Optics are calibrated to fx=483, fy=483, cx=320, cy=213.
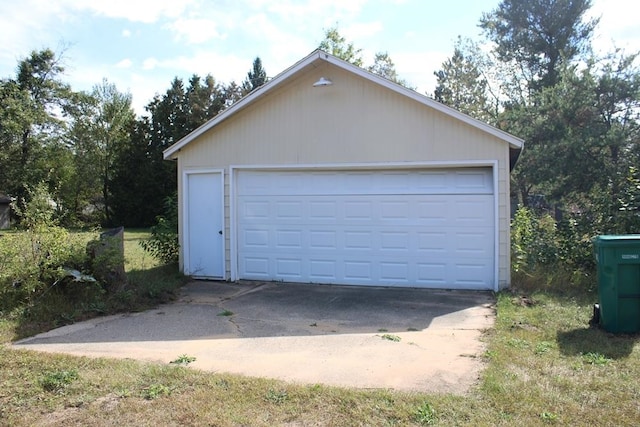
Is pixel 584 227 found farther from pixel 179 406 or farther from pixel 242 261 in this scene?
pixel 179 406

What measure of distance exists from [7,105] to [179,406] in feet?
110

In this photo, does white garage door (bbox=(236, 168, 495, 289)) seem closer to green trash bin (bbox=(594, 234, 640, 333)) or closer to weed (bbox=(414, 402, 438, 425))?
green trash bin (bbox=(594, 234, 640, 333))

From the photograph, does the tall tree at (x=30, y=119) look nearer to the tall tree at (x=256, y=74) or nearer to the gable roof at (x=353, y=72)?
the tall tree at (x=256, y=74)

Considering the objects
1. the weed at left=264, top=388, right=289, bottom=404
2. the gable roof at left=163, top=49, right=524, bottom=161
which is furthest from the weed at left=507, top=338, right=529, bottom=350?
the gable roof at left=163, top=49, right=524, bottom=161

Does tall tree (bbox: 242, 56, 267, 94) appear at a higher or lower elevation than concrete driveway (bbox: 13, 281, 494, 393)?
higher

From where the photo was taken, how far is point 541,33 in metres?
24.2

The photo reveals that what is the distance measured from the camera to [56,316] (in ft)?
22.3

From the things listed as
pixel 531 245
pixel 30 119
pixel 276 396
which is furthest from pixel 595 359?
pixel 30 119

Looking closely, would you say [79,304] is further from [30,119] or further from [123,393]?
[30,119]

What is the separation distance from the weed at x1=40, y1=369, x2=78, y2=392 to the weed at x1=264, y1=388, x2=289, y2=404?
185 cm

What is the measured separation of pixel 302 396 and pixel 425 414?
1028mm

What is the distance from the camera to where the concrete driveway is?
4.78 m

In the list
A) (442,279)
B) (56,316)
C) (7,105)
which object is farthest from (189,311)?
(7,105)

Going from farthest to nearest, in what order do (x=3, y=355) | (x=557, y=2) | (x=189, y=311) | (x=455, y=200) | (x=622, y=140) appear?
(x=557, y=2)
(x=622, y=140)
(x=455, y=200)
(x=189, y=311)
(x=3, y=355)
